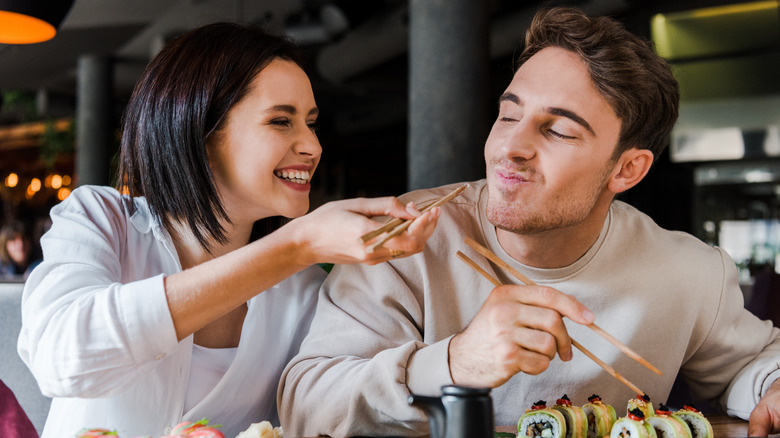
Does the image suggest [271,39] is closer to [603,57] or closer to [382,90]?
[603,57]

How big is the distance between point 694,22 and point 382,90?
476 centimetres

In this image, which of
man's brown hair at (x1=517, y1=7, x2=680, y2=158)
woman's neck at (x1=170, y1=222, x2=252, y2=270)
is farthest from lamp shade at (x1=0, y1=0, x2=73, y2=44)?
man's brown hair at (x1=517, y1=7, x2=680, y2=158)

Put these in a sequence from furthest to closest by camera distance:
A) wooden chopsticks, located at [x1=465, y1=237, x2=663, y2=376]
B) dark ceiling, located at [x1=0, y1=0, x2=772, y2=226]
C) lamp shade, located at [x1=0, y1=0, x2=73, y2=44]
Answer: dark ceiling, located at [x1=0, y1=0, x2=772, y2=226], lamp shade, located at [x1=0, y1=0, x2=73, y2=44], wooden chopsticks, located at [x1=465, y1=237, x2=663, y2=376]

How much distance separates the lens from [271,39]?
5.93 feet

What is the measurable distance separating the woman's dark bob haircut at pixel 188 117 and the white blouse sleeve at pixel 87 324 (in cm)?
25

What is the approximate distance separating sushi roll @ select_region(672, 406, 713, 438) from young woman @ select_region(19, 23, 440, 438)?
0.81 metres

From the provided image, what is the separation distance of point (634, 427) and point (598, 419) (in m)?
Answer: 0.13

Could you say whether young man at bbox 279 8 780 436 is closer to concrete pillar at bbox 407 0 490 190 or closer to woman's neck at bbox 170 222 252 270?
woman's neck at bbox 170 222 252 270

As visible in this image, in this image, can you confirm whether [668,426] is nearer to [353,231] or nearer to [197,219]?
[353,231]

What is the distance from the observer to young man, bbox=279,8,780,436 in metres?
1.62

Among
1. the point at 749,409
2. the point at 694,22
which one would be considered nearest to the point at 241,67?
the point at 749,409

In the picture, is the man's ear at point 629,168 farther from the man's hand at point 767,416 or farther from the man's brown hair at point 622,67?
the man's hand at point 767,416

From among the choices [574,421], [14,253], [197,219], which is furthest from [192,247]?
[14,253]

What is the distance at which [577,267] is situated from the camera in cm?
174
